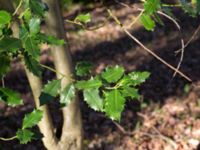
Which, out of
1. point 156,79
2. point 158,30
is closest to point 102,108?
point 156,79

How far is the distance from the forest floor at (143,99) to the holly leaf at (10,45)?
2.85m

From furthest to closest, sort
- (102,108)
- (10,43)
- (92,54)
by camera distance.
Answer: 1. (92,54)
2. (102,108)
3. (10,43)

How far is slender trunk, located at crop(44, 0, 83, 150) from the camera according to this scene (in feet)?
5.93

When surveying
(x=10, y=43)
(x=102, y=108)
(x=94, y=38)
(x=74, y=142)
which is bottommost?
(x=94, y=38)

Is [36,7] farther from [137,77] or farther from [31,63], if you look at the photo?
[137,77]

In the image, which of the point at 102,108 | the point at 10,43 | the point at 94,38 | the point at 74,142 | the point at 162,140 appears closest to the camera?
the point at 10,43

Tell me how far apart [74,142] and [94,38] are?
4040 millimetres

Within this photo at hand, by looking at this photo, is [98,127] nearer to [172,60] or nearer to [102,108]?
[172,60]

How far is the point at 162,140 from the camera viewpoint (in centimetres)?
390

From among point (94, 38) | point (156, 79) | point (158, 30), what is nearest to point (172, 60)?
point (156, 79)

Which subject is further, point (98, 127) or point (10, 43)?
point (98, 127)

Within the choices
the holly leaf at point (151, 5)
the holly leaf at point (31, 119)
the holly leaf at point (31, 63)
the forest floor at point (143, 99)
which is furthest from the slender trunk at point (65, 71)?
the forest floor at point (143, 99)

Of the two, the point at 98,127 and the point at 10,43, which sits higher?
the point at 10,43

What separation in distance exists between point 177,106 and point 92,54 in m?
1.78
